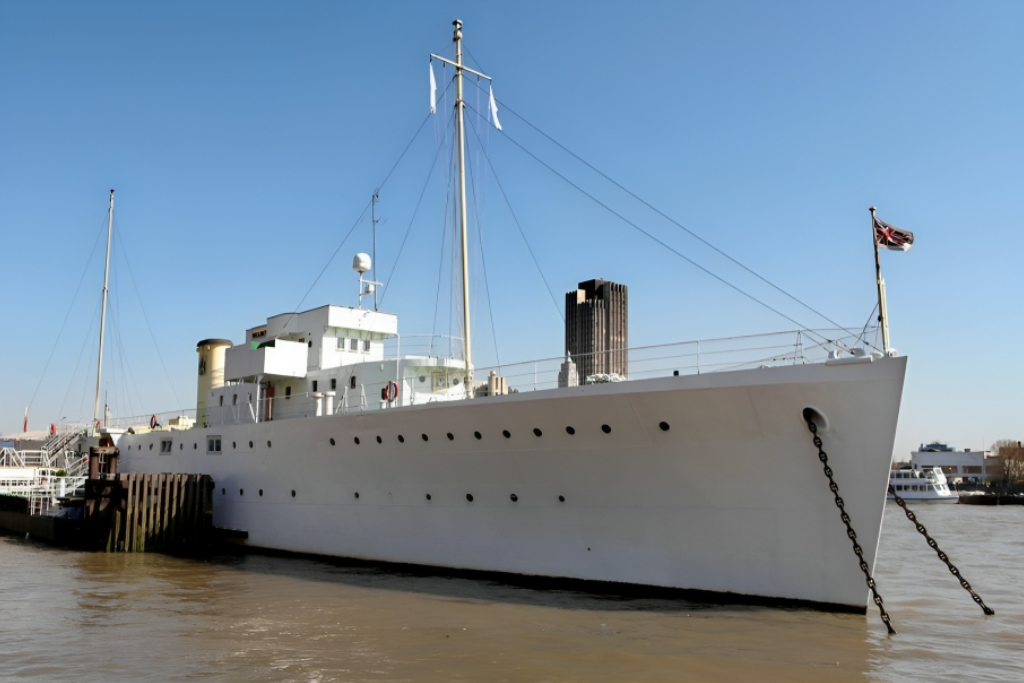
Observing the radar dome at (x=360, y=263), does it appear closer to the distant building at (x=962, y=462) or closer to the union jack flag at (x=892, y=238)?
the union jack flag at (x=892, y=238)

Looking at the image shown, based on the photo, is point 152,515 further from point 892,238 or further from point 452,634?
point 892,238

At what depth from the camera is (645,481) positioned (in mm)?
12914

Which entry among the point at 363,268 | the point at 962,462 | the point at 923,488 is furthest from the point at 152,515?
the point at 962,462

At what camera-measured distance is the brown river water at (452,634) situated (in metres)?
9.01

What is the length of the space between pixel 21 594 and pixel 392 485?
7.29 m

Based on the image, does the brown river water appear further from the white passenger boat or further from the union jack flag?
the white passenger boat

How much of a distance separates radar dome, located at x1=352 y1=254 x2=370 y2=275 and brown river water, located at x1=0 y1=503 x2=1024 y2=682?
9.35 m

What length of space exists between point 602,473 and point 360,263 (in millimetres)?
11891

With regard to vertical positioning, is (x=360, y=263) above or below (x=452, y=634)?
above

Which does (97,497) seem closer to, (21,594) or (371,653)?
(21,594)

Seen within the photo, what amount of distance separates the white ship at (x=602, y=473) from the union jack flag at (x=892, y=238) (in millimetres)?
2188

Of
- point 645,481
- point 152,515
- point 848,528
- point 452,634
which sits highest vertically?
point 645,481

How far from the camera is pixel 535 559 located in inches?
555

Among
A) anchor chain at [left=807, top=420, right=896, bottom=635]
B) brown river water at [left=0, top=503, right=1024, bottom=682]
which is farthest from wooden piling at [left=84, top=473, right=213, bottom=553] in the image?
anchor chain at [left=807, top=420, right=896, bottom=635]
